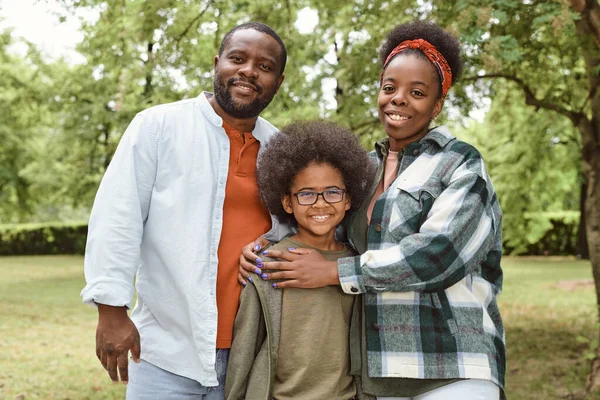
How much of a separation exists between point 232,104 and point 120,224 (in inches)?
30.2

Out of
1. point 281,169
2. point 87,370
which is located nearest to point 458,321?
point 281,169

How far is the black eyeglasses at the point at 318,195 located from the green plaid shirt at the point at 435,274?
17cm

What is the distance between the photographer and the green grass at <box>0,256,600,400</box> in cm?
816

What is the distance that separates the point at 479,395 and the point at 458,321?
0.95 feet

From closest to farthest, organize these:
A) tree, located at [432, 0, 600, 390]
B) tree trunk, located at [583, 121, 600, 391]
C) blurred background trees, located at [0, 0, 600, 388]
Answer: tree, located at [432, 0, 600, 390], blurred background trees, located at [0, 0, 600, 388], tree trunk, located at [583, 121, 600, 391]

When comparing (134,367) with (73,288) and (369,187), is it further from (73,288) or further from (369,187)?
(73,288)

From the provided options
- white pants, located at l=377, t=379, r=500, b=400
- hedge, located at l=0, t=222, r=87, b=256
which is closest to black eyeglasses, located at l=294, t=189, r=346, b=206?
white pants, located at l=377, t=379, r=500, b=400

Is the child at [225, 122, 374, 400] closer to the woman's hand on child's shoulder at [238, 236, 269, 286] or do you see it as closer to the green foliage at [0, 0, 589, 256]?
the woman's hand on child's shoulder at [238, 236, 269, 286]

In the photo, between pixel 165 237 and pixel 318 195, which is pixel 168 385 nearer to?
pixel 165 237

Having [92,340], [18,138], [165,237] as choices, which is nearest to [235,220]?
[165,237]

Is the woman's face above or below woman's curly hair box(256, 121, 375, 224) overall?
above

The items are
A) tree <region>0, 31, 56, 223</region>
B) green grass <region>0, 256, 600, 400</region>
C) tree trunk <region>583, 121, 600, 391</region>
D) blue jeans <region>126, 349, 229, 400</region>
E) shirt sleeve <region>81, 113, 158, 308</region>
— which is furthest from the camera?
tree <region>0, 31, 56, 223</region>

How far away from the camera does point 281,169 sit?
294 cm

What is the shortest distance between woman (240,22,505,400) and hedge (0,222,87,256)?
3059cm
